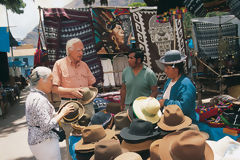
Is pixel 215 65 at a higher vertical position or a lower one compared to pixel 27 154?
higher

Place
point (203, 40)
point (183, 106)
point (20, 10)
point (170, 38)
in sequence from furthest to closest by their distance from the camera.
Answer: point (20, 10), point (203, 40), point (170, 38), point (183, 106)

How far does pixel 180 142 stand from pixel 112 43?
5.54m

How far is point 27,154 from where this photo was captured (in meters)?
5.09

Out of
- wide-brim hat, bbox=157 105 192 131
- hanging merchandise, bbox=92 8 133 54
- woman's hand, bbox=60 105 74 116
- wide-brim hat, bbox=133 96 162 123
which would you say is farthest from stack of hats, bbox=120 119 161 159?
hanging merchandise, bbox=92 8 133 54

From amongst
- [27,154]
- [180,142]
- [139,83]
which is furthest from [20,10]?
[180,142]

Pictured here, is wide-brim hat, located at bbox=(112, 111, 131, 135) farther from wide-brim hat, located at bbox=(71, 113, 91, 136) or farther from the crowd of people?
wide-brim hat, located at bbox=(71, 113, 91, 136)

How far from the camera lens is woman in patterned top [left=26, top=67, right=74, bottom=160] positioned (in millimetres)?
2216

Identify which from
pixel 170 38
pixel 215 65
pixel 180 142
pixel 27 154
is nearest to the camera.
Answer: pixel 180 142

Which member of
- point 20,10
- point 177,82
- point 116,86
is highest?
point 20,10

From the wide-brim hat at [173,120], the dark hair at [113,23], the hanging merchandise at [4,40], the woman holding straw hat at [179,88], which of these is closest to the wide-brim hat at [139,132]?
the wide-brim hat at [173,120]

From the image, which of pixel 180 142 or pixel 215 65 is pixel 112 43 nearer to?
pixel 215 65

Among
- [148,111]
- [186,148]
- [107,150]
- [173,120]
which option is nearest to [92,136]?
[107,150]

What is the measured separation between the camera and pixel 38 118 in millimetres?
2217

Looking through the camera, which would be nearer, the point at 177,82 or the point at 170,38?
the point at 177,82
